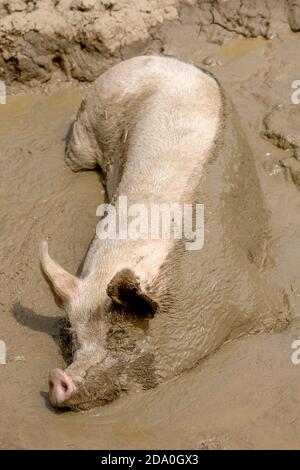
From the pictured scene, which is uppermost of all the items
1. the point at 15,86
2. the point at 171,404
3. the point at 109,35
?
the point at 109,35

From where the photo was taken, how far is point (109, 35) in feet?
26.5

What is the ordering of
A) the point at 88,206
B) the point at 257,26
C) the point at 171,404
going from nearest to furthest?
the point at 171,404
the point at 88,206
the point at 257,26

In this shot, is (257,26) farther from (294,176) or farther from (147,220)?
(147,220)

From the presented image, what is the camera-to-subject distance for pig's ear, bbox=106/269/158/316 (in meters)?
4.75

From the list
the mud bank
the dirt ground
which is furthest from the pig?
the mud bank

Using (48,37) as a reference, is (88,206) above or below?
below

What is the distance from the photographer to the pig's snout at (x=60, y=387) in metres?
4.79

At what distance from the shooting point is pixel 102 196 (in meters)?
6.86

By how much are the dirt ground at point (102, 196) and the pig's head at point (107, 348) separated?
0.36 ft

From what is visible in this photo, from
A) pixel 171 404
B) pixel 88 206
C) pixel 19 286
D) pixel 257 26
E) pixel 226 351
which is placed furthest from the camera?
pixel 257 26

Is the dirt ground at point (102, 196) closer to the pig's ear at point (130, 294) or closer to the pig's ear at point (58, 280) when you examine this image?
the pig's ear at point (58, 280)

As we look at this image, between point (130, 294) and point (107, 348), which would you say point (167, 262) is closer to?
point (130, 294)
